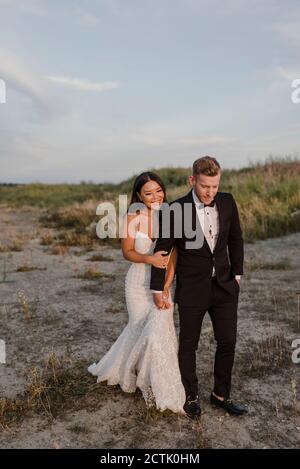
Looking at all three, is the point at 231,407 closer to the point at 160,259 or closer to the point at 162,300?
the point at 162,300

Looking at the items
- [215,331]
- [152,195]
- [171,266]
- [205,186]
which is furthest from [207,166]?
[215,331]

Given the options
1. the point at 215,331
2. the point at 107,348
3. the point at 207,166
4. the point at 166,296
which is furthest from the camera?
the point at 107,348

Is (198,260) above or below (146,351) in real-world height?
above

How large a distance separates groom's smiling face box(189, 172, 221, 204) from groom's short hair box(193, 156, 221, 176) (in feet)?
0.09

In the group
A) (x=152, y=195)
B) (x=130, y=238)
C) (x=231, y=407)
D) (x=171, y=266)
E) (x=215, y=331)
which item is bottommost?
(x=231, y=407)

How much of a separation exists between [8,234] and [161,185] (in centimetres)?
1307

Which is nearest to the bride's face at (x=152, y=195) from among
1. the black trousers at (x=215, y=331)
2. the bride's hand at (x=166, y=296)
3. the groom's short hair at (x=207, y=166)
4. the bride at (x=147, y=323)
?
the bride at (x=147, y=323)

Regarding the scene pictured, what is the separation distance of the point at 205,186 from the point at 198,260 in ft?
1.91

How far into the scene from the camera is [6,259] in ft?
37.9

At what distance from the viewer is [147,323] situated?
4090mm

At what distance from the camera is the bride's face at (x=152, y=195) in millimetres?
3949

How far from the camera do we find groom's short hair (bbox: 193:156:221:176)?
3449 mm

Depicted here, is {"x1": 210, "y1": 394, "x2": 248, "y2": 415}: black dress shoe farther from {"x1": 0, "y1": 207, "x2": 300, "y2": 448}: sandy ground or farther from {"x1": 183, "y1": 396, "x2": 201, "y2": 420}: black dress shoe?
{"x1": 183, "y1": 396, "x2": 201, "y2": 420}: black dress shoe
